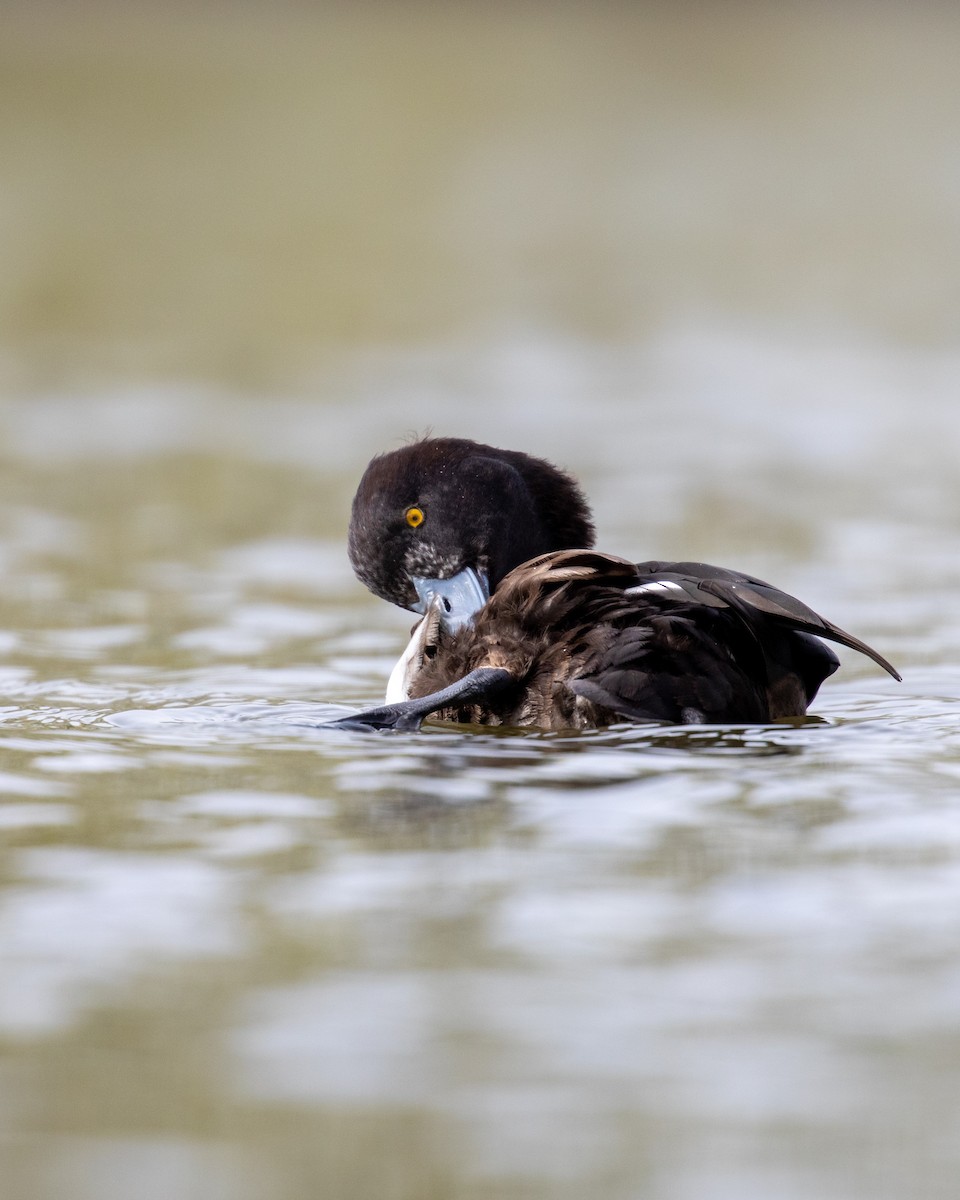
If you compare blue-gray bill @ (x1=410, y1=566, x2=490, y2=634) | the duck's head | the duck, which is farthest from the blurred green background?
the duck

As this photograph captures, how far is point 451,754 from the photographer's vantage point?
451cm

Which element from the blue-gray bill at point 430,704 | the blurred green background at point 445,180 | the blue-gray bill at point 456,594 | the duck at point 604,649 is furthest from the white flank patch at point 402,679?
the blurred green background at point 445,180

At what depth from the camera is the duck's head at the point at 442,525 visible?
215 inches

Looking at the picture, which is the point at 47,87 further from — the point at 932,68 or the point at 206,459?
the point at 206,459

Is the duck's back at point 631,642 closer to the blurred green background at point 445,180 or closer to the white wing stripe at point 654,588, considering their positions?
the white wing stripe at point 654,588

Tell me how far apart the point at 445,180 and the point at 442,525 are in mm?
15872

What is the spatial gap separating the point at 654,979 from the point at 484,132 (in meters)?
20.1

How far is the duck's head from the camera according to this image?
17.9 ft

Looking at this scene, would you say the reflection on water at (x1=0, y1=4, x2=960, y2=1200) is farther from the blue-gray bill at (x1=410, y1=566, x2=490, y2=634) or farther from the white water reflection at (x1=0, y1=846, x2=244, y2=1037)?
the blue-gray bill at (x1=410, y1=566, x2=490, y2=634)

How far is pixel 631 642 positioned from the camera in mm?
4512

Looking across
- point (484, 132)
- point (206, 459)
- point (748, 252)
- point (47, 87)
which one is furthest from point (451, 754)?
point (47, 87)

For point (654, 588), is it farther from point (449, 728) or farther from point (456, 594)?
point (456, 594)

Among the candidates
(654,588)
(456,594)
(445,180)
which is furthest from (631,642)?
(445,180)

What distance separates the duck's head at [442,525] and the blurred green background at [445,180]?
8.30 meters
